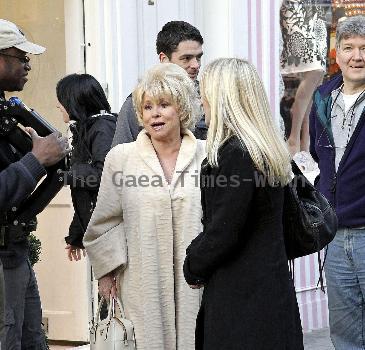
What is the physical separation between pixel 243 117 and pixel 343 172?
1.70 meters

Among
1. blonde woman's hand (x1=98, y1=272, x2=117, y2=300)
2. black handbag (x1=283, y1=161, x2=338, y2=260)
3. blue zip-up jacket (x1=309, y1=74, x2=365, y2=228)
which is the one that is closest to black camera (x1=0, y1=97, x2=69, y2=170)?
blonde woman's hand (x1=98, y1=272, x2=117, y2=300)

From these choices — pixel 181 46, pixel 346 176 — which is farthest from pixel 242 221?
pixel 181 46

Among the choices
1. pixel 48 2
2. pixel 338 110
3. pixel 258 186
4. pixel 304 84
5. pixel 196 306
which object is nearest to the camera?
pixel 258 186

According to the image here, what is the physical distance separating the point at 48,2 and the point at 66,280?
1.96 metres

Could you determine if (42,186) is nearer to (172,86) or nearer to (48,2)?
(172,86)

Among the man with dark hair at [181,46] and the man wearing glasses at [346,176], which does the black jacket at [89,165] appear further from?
the man wearing glasses at [346,176]

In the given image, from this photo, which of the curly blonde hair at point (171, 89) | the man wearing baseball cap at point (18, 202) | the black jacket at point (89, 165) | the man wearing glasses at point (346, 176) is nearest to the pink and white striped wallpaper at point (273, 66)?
the man wearing glasses at point (346, 176)

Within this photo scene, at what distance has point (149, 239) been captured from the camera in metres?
4.51

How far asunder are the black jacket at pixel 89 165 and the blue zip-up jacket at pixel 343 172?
3.81 ft

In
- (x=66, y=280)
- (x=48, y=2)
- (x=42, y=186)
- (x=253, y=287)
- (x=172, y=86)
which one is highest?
(x=48, y=2)

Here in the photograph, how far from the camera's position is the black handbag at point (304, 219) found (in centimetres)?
389

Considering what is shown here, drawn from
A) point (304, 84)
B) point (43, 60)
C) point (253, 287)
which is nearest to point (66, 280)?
point (43, 60)

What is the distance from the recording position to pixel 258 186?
372cm

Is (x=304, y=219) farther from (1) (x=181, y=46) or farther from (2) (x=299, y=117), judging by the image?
(2) (x=299, y=117)
